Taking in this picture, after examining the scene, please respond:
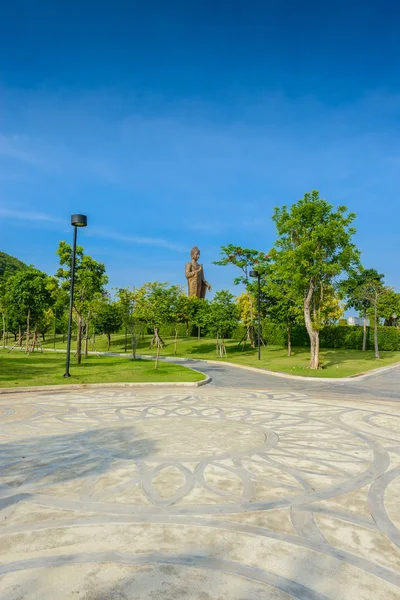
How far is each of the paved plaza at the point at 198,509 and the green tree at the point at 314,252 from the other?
1575 cm

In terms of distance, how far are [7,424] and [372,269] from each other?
151 feet

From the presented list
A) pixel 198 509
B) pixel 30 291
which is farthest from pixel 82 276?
pixel 198 509

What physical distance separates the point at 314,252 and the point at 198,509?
21.9 m

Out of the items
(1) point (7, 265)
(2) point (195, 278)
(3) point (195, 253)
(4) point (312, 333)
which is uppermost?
(3) point (195, 253)

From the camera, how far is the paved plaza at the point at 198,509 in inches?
121

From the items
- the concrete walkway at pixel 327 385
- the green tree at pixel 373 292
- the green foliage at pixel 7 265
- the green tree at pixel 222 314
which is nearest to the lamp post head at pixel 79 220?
the concrete walkway at pixel 327 385

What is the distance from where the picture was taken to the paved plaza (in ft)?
10.1

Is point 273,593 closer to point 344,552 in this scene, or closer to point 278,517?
point 344,552

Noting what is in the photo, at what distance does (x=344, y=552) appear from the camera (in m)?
3.52

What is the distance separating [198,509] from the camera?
436cm

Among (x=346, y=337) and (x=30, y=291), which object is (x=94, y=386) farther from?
(x=346, y=337)

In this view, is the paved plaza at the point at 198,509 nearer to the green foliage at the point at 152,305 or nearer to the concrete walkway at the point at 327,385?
the concrete walkway at the point at 327,385

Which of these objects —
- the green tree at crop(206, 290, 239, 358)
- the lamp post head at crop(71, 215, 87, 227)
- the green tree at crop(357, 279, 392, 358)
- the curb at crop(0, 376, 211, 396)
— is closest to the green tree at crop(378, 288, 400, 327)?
the green tree at crop(357, 279, 392, 358)

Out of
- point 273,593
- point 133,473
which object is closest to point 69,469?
point 133,473
